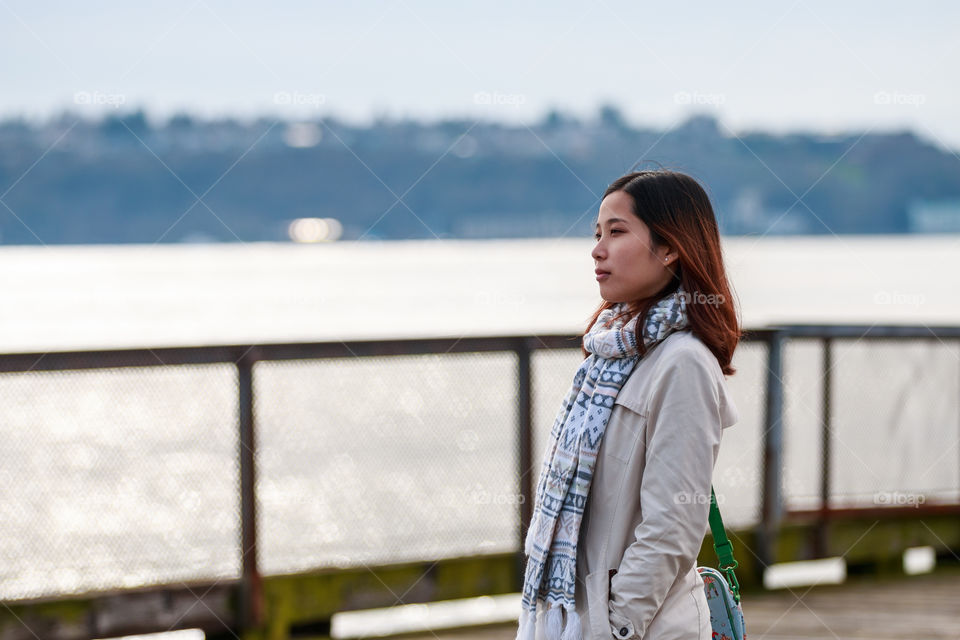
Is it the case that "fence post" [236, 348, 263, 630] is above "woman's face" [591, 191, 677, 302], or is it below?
below

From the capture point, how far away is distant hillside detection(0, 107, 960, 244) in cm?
9538

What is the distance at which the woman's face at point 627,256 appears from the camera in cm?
212

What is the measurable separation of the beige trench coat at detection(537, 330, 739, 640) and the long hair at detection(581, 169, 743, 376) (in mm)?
56

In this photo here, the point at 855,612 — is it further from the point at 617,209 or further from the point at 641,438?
the point at 617,209

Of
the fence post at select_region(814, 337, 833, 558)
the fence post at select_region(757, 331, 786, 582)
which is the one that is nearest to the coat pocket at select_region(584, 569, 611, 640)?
the fence post at select_region(757, 331, 786, 582)

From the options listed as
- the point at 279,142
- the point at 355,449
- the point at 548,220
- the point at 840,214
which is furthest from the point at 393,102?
the point at 355,449

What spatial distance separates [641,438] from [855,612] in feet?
12.1

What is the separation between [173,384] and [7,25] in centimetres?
10426

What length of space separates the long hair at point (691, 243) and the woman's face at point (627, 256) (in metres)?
0.02

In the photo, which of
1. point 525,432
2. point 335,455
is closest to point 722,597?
point 525,432

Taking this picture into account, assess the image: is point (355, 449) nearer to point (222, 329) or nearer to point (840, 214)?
point (222, 329)

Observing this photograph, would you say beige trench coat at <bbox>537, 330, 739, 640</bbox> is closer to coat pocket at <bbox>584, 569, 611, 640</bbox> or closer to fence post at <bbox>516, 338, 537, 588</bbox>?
coat pocket at <bbox>584, 569, 611, 640</bbox>

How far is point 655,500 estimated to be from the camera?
197 cm

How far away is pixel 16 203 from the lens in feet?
352
